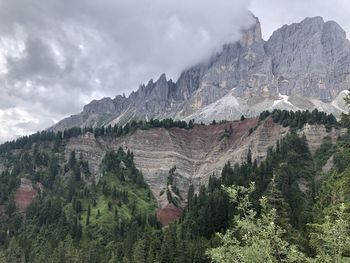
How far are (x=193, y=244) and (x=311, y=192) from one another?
159 ft

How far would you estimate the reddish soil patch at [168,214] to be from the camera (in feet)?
580

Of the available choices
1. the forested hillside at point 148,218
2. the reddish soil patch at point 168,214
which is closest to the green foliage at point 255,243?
the forested hillside at point 148,218

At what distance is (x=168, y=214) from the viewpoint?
184375 millimetres

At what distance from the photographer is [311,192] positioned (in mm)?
142875

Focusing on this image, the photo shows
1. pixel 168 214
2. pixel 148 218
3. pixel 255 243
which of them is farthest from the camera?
pixel 168 214

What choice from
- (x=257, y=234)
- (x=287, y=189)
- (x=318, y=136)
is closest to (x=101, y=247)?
(x=287, y=189)

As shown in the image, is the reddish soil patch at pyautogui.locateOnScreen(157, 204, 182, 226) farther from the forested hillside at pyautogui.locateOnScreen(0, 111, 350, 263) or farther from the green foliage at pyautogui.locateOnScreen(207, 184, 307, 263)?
the green foliage at pyautogui.locateOnScreen(207, 184, 307, 263)

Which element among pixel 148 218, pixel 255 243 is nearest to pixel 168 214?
pixel 148 218

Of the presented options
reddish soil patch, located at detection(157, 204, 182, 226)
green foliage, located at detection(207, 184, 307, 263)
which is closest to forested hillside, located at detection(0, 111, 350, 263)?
reddish soil patch, located at detection(157, 204, 182, 226)

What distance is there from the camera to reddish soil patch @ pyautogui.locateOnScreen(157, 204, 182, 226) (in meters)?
177

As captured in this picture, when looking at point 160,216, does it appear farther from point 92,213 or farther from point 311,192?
point 311,192

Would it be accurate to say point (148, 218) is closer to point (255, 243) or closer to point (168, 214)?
point (168, 214)

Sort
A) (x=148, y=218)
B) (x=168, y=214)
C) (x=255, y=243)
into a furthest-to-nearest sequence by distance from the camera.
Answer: (x=168, y=214)
(x=148, y=218)
(x=255, y=243)

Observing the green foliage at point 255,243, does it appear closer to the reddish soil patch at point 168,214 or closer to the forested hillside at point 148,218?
the forested hillside at point 148,218
